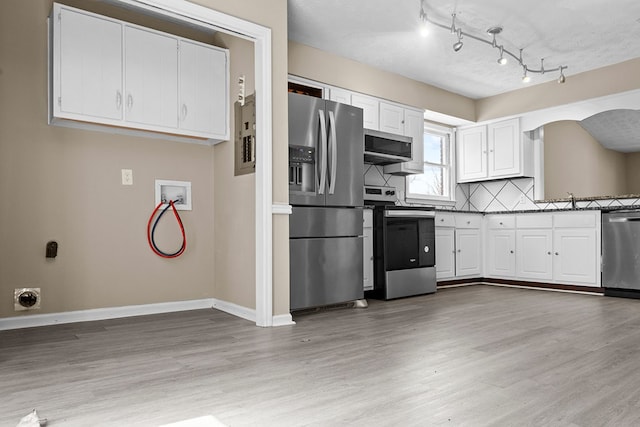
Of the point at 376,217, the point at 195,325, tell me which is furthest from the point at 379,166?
the point at 195,325

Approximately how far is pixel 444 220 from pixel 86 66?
389cm

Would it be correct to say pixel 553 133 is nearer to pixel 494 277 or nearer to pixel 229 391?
pixel 494 277

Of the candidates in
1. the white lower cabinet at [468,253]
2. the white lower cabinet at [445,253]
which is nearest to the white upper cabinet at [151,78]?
the white lower cabinet at [445,253]

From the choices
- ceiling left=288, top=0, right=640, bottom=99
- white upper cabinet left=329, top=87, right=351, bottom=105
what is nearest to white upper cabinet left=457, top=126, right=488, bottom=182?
ceiling left=288, top=0, right=640, bottom=99

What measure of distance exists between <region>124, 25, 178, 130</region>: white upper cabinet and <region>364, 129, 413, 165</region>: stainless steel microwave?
6.43 feet

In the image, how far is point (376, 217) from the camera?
14.4ft

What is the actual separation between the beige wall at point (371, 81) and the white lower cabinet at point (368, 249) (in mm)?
1457

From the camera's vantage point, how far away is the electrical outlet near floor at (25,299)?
3.12 metres

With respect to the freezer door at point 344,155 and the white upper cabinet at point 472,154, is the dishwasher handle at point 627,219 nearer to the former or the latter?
the white upper cabinet at point 472,154

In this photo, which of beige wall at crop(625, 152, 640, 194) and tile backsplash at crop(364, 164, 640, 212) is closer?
beige wall at crop(625, 152, 640, 194)

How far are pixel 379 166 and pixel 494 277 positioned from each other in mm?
2060

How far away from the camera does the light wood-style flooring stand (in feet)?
5.42

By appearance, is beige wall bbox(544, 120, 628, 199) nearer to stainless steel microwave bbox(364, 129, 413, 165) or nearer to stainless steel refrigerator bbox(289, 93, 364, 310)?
stainless steel microwave bbox(364, 129, 413, 165)

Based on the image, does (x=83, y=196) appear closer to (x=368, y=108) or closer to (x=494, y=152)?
(x=368, y=108)
